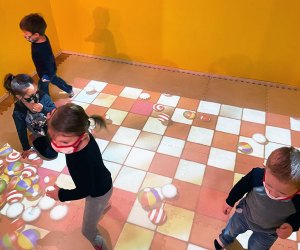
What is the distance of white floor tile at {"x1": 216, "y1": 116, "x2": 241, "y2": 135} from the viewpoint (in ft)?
A: 9.35

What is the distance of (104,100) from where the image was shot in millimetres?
3262

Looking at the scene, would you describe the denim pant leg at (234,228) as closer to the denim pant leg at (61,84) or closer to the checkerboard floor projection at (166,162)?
the checkerboard floor projection at (166,162)

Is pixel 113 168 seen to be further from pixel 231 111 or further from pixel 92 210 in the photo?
pixel 231 111

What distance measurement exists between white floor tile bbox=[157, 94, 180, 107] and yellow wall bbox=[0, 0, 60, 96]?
5.55 ft

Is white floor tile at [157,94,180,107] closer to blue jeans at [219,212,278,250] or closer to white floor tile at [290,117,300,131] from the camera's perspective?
white floor tile at [290,117,300,131]

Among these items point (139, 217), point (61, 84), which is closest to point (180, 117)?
point (139, 217)

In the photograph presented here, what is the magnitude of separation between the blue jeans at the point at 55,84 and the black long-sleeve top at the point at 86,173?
5.59ft

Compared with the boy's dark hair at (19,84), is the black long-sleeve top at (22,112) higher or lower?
lower

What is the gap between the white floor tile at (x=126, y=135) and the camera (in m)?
2.72

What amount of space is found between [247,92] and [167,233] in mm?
2049

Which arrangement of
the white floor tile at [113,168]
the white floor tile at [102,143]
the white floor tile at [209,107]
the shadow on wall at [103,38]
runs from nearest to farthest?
the white floor tile at [113,168], the white floor tile at [102,143], the white floor tile at [209,107], the shadow on wall at [103,38]

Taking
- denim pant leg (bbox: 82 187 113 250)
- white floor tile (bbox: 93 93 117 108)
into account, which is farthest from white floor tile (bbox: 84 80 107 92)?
denim pant leg (bbox: 82 187 113 250)

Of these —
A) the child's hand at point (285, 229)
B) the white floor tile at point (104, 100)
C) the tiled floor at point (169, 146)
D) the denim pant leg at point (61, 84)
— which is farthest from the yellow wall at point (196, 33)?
the child's hand at point (285, 229)

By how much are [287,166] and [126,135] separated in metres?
1.77
